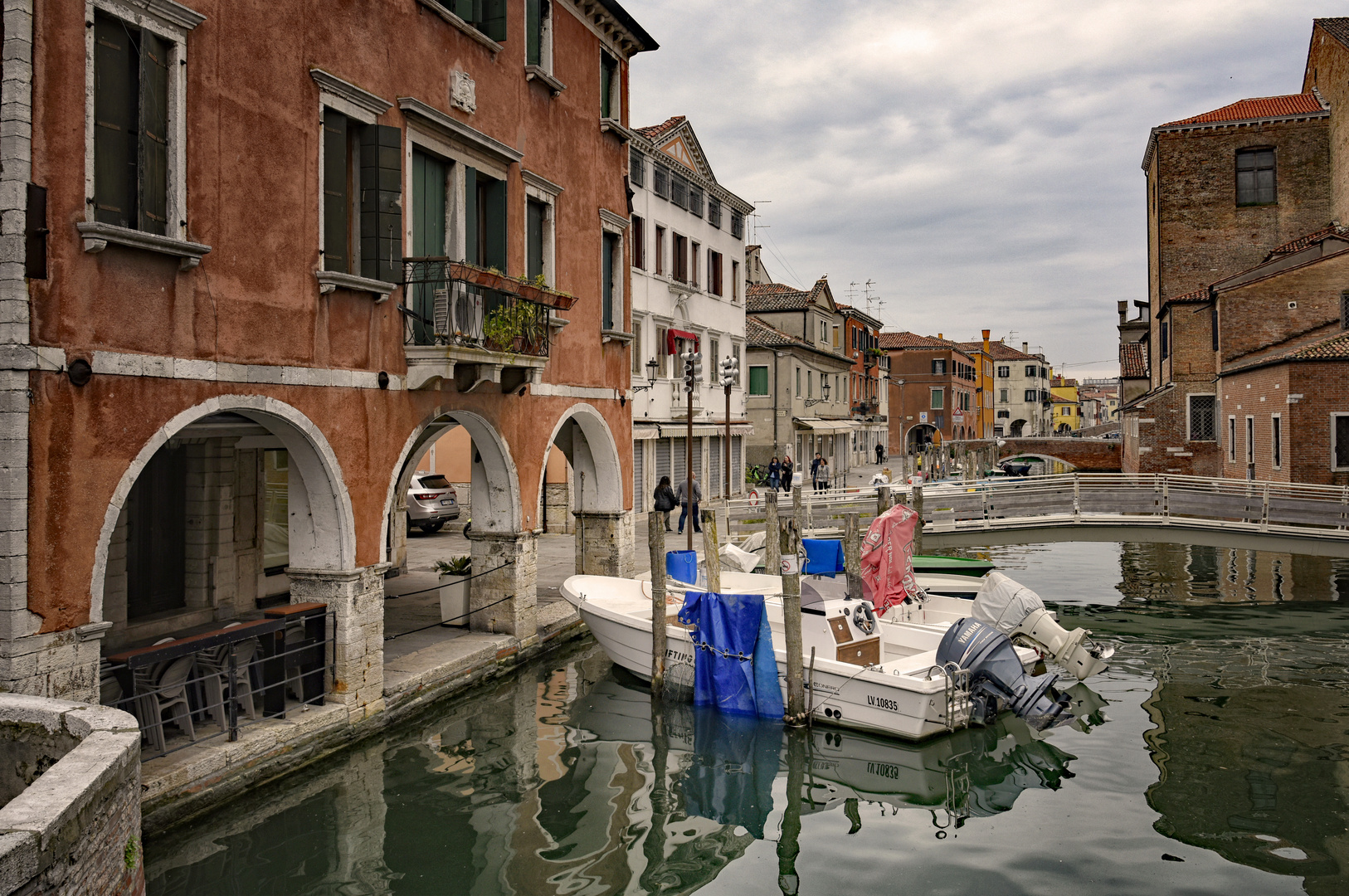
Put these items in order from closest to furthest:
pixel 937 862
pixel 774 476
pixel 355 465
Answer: pixel 937 862 → pixel 355 465 → pixel 774 476

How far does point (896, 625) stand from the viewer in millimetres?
13750

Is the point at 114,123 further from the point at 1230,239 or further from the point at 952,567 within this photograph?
the point at 1230,239

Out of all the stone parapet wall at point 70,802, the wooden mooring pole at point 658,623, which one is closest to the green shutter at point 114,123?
the stone parapet wall at point 70,802

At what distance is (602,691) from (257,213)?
749 centimetres

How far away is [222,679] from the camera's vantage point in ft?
32.1

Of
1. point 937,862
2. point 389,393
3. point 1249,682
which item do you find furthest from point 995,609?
point 389,393

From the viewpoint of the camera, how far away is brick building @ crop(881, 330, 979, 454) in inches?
2697

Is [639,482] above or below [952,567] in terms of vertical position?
above

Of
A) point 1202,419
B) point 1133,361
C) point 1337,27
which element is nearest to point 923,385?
point 1133,361

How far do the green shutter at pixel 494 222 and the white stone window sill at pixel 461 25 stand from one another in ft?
5.52

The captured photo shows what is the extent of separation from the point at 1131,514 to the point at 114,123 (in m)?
19.3

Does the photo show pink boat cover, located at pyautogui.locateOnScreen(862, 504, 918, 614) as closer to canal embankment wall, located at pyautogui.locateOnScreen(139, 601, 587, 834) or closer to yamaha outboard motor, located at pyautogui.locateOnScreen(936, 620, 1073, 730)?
yamaha outboard motor, located at pyautogui.locateOnScreen(936, 620, 1073, 730)

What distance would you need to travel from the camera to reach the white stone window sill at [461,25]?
1177 cm

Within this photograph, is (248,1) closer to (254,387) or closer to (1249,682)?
(254,387)
